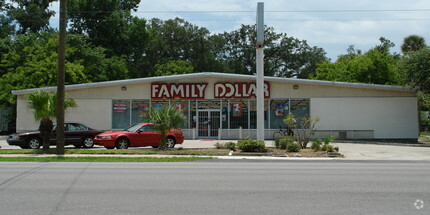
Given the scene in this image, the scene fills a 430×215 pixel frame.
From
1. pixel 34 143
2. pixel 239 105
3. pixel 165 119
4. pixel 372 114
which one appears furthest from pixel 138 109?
pixel 372 114

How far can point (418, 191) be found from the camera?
8.97 meters

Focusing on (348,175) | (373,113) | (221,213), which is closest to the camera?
(221,213)

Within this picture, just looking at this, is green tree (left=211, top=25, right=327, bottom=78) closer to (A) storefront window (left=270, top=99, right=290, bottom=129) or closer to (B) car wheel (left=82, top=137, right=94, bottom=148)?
(A) storefront window (left=270, top=99, right=290, bottom=129)

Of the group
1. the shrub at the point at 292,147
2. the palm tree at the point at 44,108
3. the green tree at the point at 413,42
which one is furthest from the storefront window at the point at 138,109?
the green tree at the point at 413,42

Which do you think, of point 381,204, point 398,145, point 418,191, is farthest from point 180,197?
point 398,145

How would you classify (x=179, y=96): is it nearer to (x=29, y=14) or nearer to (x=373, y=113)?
(x=373, y=113)

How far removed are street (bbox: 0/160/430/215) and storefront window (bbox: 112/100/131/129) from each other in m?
19.3

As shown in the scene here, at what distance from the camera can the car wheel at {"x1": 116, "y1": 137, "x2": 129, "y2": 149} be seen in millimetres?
21361

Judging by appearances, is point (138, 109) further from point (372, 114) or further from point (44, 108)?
point (372, 114)

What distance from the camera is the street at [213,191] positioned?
7.29 m

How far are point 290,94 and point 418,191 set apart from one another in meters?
22.3

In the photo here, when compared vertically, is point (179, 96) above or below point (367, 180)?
above

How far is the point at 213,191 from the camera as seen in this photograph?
8953 mm

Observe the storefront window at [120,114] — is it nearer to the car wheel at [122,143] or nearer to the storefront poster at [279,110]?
the car wheel at [122,143]
